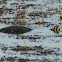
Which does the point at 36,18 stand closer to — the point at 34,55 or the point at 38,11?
the point at 38,11

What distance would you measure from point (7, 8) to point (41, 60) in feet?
22.7

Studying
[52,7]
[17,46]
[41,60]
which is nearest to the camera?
[41,60]

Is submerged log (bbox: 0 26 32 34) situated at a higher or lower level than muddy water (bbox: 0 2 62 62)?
higher

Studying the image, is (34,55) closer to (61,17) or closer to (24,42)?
(24,42)

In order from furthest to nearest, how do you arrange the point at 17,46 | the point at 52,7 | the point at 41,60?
1. the point at 52,7
2. the point at 17,46
3. the point at 41,60

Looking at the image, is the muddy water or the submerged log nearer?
the muddy water

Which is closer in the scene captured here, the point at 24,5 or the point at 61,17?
the point at 61,17

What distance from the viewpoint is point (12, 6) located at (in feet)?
39.0

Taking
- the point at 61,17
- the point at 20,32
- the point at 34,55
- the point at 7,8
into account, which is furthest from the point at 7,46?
the point at 7,8

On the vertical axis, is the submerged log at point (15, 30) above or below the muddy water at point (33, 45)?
above

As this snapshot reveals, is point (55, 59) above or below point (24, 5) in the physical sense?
below

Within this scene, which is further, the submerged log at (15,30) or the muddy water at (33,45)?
the submerged log at (15,30)

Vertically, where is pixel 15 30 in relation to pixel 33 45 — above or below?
above

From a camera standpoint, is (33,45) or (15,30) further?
(15,30)
